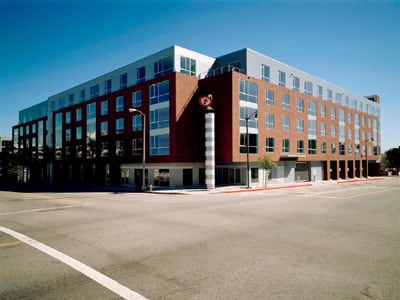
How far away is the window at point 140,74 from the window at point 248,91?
14337 millimetres

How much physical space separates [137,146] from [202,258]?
97.6 feet

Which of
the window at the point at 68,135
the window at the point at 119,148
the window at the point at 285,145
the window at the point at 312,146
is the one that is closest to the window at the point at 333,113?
the window at the point at 312,146

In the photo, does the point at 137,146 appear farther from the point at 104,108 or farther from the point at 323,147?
A: the point at 323,147

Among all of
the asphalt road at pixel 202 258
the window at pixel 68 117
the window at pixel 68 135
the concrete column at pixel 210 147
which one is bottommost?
the asphalt road at pixel 202 258

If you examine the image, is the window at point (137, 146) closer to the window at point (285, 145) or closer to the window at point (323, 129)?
the window at point (285, 145)

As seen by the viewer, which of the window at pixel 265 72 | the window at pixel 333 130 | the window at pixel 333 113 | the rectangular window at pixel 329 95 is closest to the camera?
→ the window at pixel 265 72

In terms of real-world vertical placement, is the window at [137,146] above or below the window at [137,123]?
below

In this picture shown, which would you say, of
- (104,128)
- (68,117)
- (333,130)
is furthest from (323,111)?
(68,117)

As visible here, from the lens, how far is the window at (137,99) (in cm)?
3488

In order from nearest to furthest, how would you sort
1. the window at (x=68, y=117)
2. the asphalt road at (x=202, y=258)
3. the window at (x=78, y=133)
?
the asphalt road at (x=202, y=258) < the window at (x=78, y=133) < the window at (x=68, y=117)

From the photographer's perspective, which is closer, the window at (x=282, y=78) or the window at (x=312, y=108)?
the window at (x=282, y=78)

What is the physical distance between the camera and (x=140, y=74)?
36.8m

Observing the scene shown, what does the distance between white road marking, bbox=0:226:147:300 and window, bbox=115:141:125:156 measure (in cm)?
2870

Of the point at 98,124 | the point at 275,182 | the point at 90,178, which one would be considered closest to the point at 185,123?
the point at 275,182
